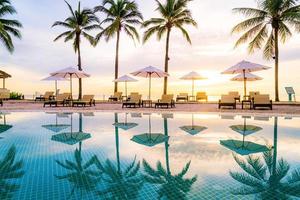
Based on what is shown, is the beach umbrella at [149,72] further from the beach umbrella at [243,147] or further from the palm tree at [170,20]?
the beach umbrella at [243,147]

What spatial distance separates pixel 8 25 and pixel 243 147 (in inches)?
1042

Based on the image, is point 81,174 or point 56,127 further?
point 56,127

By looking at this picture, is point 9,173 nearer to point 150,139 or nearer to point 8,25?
point 150,139

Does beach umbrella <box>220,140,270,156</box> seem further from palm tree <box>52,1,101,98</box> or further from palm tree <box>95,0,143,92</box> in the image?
palm tree <box>52,1,101,98</box>

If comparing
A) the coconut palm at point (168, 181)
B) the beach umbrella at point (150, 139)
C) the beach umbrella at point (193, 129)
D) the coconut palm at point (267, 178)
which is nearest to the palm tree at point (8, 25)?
the beach umbrella at point (193, 129)

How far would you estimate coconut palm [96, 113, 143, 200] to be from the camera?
173 inches

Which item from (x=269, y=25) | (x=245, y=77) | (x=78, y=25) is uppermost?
(x=78, y=25)

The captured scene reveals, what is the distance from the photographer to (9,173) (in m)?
5.51

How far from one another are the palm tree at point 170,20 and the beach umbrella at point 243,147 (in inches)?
686

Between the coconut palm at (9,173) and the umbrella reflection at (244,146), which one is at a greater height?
the umbrella reflection at (244,146)

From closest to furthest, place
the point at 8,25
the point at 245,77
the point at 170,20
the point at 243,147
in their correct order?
the point at 243,147 → the point at 245,77 → the point at 170,20 → the point at 8,25

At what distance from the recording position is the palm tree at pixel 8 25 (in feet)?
86.3

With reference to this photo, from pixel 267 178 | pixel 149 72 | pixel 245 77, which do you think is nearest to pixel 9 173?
pixel 267 178

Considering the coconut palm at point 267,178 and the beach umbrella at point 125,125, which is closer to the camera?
the coconut palm at point 267,178
